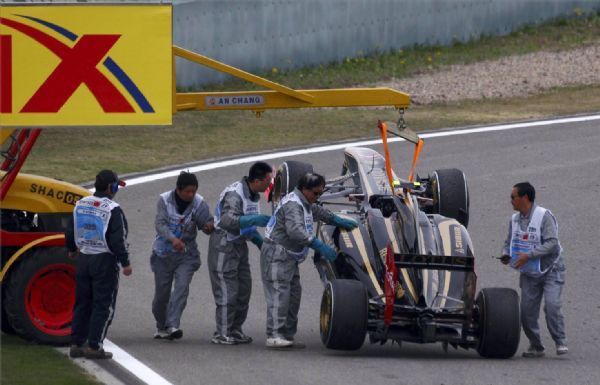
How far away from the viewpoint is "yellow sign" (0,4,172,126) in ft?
37.7

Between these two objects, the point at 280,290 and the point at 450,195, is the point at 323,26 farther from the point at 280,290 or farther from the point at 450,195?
the point at 280,290

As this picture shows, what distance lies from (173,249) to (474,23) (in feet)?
61.6

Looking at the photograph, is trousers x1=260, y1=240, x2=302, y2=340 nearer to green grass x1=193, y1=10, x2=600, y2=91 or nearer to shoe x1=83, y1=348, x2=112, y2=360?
shoe x1=83, y1=348, x2=112, y2=360

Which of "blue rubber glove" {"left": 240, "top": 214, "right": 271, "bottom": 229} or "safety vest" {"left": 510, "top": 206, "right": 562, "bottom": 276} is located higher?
"blue rubber glove" {"left": 240, "top": 214, "right": 271, "bottom": 229}

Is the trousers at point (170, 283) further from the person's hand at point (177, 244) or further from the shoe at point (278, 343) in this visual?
the shoe at point (278, 343)

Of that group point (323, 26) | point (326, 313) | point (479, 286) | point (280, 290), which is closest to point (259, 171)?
point (280, 290)

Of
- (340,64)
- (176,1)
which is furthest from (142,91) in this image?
(340,64)

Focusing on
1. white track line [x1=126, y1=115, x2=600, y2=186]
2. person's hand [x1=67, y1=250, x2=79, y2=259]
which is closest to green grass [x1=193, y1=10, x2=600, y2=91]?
white track line [x1=126, y1=115, x2=600, y2=186]

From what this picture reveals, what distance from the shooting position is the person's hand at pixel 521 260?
12.6 m

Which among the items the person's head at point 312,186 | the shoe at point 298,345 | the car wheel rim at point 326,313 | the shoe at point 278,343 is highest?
the person's head at point 312,186

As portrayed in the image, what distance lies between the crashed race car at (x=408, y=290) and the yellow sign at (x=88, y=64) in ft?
8.13

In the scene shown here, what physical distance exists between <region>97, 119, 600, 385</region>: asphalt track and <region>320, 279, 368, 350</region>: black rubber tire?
0.55ft

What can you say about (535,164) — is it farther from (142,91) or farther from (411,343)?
(142,91)

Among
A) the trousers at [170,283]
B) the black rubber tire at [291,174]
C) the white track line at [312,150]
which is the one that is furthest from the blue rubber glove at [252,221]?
the white track line at [312,150]
